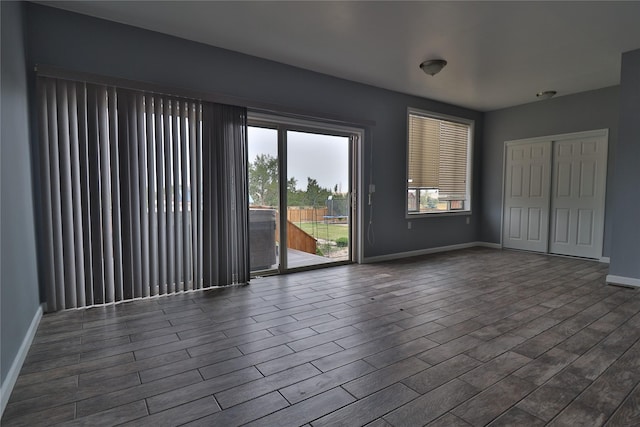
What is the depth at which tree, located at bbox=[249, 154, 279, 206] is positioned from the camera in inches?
167

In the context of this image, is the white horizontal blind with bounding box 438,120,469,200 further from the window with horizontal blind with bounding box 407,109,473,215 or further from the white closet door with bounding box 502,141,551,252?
the white closet door with bounding box 502,141,551,252

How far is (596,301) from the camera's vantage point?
136 inches

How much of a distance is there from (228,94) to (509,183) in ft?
18.0

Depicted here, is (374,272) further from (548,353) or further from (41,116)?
(41,116)

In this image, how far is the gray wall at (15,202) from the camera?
201 cm

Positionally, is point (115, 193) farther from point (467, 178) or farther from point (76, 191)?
point (467, 178)

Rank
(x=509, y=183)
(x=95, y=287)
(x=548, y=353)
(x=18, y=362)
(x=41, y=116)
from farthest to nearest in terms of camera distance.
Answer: (x=509, y=183) → (x=95, y=287) → (x=41, y=116) → (x=548, y=353) → (x=18, y=362)

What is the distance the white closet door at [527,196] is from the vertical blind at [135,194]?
17.2 feet

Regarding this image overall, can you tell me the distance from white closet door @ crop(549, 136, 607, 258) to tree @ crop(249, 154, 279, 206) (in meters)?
4.96

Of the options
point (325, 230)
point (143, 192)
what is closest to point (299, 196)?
point (325, 230)

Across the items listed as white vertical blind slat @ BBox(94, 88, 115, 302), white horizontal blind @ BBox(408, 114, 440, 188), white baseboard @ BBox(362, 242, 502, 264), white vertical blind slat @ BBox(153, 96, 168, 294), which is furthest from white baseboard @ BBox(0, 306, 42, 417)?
white horizontal blind @ BBox(408, 114, 440, 188)

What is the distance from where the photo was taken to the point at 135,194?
335 centimetres

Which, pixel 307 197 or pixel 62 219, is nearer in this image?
pixel 62 219

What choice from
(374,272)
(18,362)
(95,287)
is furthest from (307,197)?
(18,362)
